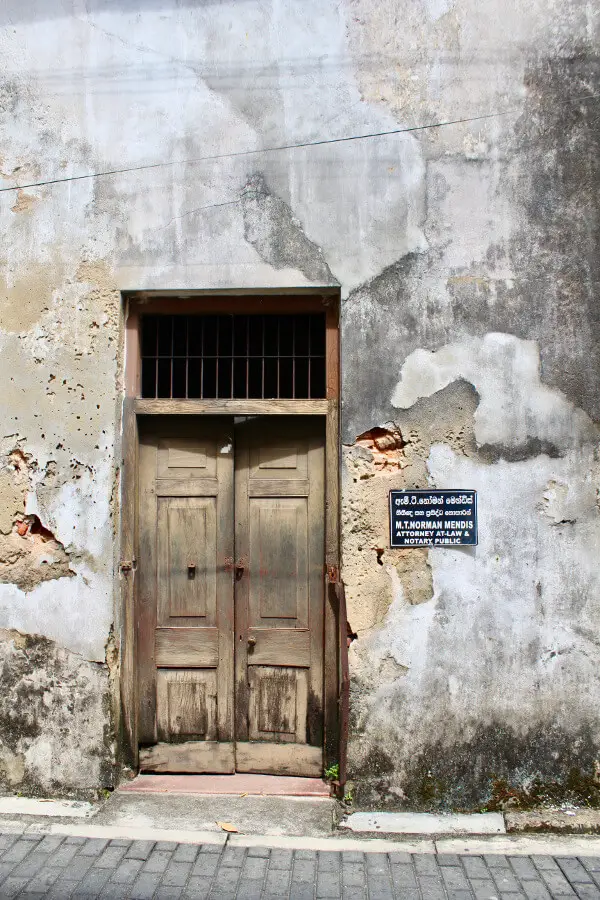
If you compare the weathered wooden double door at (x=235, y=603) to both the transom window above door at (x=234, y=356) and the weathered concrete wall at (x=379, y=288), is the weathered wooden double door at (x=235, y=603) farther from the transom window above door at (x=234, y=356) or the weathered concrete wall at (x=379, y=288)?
the weathered concrete wall at (x=379, y=288)

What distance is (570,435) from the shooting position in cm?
411

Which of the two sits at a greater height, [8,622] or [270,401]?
[270,401]

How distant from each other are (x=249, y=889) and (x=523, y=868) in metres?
1.36

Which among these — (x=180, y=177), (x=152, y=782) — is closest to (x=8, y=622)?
(x=152, y=782)

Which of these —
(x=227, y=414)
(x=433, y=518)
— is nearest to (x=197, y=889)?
(x=433, y=518)

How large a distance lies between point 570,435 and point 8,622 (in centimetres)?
356

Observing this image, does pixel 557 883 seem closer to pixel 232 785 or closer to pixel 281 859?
pixel 281 859

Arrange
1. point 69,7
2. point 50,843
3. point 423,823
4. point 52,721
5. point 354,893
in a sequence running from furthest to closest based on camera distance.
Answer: point 69,7 < point 52,721 < point 423,823 < point 50,843 < point 354,893

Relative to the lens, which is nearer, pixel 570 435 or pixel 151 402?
pixel 570 435

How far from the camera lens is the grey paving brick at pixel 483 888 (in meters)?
3.27

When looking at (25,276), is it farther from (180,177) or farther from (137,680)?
(137,680)

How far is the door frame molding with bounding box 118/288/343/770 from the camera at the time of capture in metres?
4.30

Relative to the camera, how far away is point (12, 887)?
333 cm

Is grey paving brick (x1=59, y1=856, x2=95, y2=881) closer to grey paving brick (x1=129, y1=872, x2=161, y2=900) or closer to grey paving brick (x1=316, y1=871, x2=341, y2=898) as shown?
grey paving brick (x1=129, y1=872, x2=161, y2=900)
